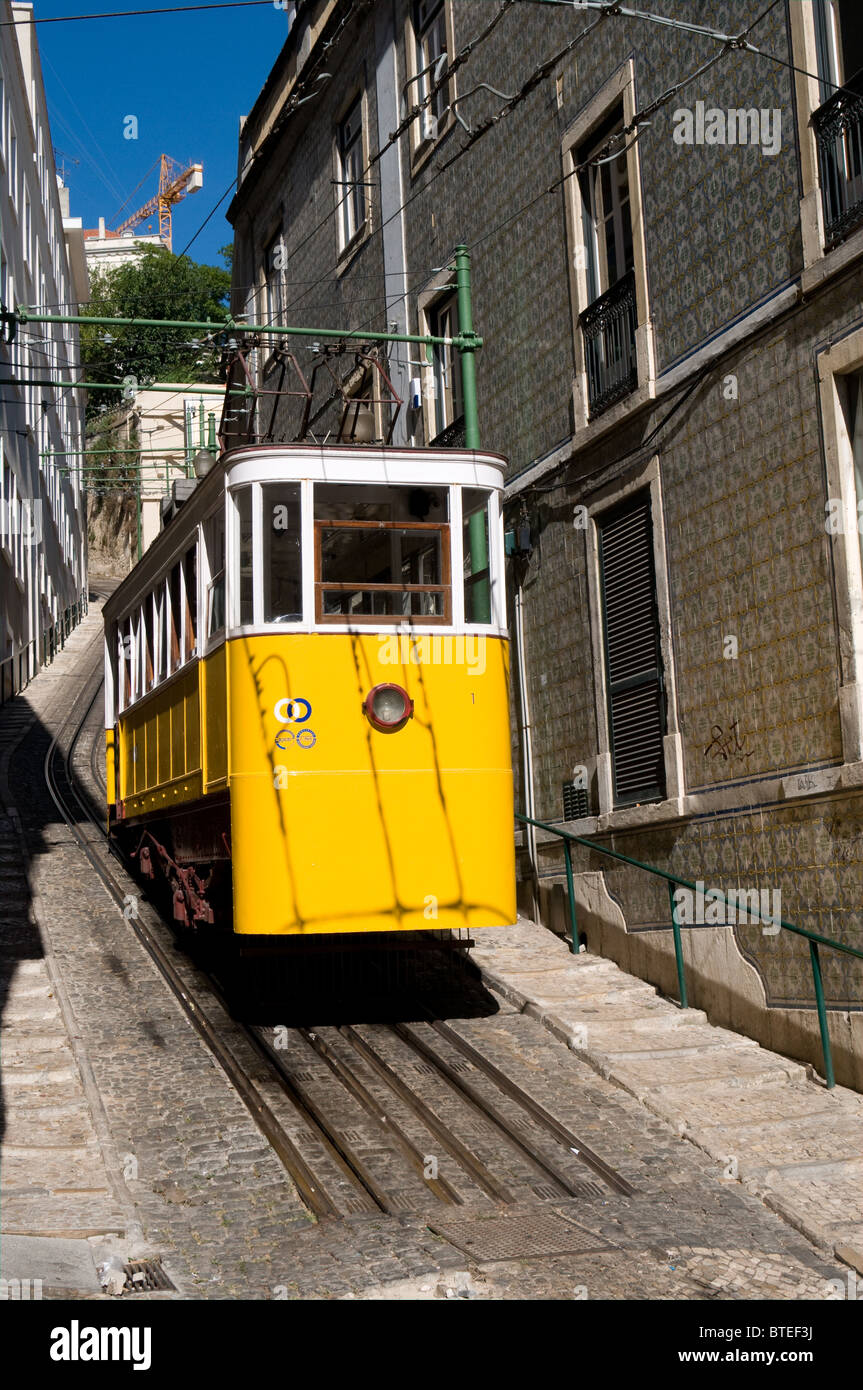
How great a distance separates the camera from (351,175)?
19984 millimetres

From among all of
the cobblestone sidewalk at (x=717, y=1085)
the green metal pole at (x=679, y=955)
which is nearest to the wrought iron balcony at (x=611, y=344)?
the green metal pole at (x=679, y=955)

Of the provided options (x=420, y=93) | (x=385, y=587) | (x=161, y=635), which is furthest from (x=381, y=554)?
(x=420, y=93)

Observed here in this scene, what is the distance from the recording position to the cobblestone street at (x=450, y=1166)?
6711 millimetres

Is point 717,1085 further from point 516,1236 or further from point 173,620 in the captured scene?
point 173,620

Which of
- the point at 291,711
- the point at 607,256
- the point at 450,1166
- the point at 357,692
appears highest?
the point at 607,256

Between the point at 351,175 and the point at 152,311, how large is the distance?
133ft

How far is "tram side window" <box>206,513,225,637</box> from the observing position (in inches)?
408

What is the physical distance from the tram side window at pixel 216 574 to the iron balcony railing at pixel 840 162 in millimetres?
4438

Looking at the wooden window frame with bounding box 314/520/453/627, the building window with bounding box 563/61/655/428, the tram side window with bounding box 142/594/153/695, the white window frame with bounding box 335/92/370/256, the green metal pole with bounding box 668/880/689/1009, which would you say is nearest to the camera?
the wooden window frame with bounding box 314/520/453/627

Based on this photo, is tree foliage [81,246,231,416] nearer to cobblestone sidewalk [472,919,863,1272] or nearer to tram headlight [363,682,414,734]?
cobblestone sidewalk [472,919,863,1272]

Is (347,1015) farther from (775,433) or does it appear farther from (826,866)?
(775,433)

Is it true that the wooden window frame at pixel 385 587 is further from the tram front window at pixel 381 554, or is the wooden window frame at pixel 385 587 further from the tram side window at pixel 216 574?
the tram side window at pixel 216 574

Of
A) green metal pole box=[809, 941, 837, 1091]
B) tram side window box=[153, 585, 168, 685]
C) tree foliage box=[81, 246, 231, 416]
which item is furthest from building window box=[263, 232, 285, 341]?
tree foliage box=[81, 246, 231, 416]

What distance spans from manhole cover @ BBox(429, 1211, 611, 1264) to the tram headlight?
333cm
